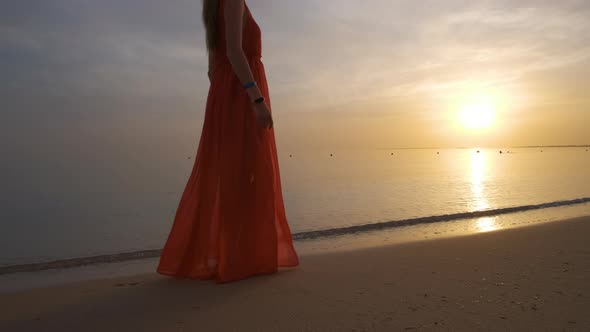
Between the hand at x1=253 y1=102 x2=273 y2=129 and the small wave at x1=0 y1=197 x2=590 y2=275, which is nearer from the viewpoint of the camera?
the hand at x1=253 y1=102 x2=273 y2=129

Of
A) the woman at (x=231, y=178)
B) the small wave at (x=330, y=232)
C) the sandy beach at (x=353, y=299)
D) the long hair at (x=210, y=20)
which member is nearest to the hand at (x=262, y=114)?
the woman at (x=231, y=178)

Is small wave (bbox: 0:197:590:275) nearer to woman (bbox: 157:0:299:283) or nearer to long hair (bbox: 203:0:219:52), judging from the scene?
woman (bbox: 157:0:299:283)

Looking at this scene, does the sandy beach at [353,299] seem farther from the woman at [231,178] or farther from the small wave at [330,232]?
the small wave at [330,232]

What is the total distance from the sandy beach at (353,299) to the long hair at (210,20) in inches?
69.0

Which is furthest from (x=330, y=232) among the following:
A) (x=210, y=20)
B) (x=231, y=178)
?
(x=210, y=20)

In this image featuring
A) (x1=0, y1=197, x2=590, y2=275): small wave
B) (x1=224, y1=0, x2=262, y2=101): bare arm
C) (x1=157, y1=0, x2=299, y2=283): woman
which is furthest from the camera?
(x1=0, y1=197, x2=590, y2=275): small wave

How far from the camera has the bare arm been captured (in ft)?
8.40

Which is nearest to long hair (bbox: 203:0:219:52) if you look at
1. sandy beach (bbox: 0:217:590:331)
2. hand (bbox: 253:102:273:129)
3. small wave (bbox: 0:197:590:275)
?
hand (bbox: 253:102:273:129)

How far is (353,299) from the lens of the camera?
7.39ft

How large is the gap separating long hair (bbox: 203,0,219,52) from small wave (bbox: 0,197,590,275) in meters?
3.46

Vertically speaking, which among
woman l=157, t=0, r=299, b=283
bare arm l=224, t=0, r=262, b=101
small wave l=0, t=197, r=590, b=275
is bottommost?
small wave l=0, t=197, r=590, b=275

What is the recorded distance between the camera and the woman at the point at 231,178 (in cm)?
267

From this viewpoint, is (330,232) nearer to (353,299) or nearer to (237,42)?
(353,299)

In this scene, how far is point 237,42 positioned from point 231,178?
36.6 inches
